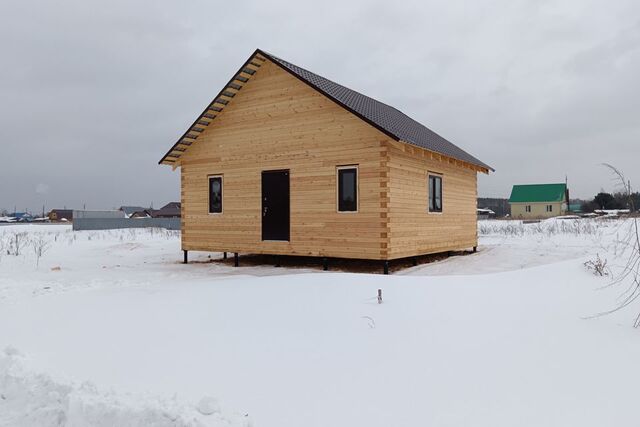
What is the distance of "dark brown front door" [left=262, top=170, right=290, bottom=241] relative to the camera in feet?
39.8

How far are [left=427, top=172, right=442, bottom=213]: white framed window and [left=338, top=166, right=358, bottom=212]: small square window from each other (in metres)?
2.88

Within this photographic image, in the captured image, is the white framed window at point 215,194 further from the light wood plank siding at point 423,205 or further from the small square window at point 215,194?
the light wood plank siding at point 423,205

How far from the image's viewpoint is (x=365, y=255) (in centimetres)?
1076

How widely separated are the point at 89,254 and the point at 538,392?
17.1m

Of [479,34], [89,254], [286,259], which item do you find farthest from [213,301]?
[479,34]

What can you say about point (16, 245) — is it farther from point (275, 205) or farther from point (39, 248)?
point (275, 205)

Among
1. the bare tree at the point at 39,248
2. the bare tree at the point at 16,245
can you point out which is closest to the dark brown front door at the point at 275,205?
the bare tree at the point at 39,248

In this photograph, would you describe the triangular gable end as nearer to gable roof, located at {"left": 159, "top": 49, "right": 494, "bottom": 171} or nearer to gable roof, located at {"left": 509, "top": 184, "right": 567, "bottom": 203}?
gable roof, located at {"left": 159, "top": 49, "right": 494, "bottom": 171}

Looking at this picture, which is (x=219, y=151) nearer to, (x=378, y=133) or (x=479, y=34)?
(x=378, y=133)

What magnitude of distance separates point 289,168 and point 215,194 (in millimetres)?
3032

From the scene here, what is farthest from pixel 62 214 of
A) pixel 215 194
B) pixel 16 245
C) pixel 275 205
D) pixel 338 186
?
pixel 338 186

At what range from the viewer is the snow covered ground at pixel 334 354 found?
124 inches

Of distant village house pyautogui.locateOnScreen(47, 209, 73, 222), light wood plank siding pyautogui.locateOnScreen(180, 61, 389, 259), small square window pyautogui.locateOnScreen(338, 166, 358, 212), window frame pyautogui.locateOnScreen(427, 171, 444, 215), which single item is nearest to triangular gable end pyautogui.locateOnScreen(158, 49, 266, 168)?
light wood plank siding pyautogui.locateOnScreen(180, 61, 389, 259)

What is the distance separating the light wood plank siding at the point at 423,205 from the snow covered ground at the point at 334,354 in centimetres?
417
